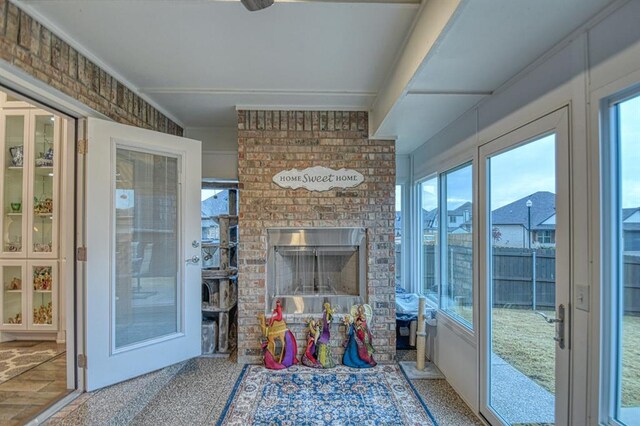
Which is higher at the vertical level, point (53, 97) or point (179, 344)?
point (53, 97)

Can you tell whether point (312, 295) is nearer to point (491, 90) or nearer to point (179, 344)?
point (179, 344)

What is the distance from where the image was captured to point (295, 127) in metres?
3.20

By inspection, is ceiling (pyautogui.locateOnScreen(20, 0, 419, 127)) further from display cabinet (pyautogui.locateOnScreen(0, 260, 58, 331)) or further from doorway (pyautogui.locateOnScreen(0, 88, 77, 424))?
display cabinet (pyautogui.locateOnScreen(0, 260, 58, 331))

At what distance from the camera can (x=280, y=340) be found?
3.08 meters

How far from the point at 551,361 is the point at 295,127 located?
2.66m

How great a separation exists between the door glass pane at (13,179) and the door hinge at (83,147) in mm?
1718

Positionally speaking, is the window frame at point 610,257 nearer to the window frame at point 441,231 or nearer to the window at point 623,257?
the window at point 623,257

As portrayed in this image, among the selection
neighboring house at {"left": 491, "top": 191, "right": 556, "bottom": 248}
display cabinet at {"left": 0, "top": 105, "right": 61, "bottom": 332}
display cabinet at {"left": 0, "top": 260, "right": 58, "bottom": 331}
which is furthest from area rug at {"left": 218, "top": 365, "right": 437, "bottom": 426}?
display cabinet at {"left": 0, "top": 105, "right": 61, "bottom": 332}

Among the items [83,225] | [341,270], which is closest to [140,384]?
[83,225]

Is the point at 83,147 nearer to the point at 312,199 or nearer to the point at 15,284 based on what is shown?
the point at 312,199

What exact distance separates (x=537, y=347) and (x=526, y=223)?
717 millimetres

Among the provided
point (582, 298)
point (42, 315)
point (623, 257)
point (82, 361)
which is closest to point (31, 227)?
point (42, 315)

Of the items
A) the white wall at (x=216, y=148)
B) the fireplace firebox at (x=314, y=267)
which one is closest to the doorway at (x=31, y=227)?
the white wall at (x=216, y=148)

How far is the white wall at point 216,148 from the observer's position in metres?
3.94
